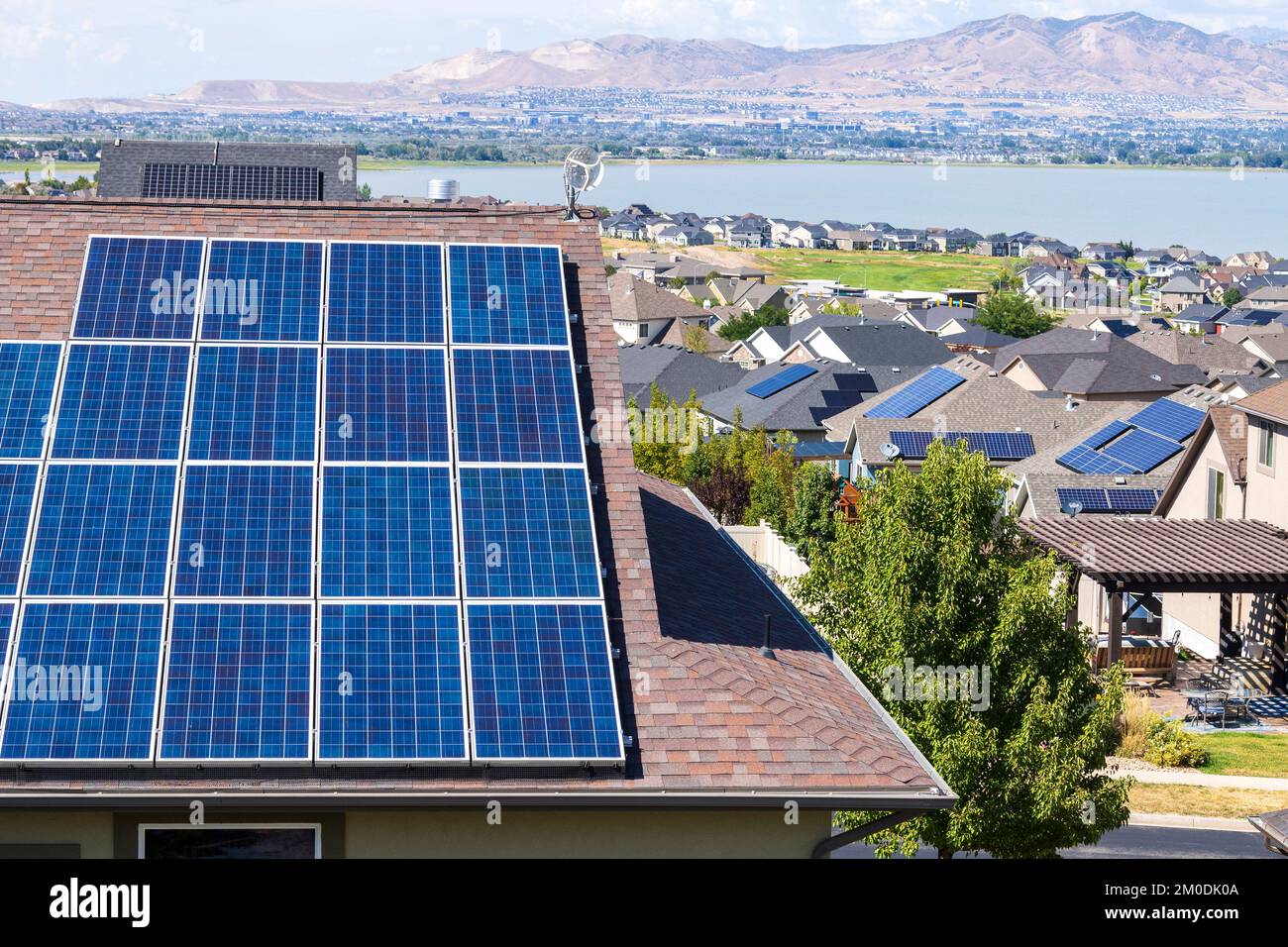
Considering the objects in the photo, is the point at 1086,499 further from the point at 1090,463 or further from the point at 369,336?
the point at 369,336

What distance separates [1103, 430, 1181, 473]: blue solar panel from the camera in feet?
175

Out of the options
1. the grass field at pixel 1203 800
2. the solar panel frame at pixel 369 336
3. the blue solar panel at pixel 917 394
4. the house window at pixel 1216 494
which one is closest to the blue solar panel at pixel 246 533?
the solar panel frame at pixel 369 336

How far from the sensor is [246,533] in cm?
1222

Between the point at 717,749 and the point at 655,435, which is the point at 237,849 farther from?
the point at 655,435

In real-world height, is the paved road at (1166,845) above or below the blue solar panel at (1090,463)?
below

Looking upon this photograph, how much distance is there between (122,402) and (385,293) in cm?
276

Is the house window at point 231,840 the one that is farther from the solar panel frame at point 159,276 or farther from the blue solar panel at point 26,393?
the solar panel frame at point 159,276

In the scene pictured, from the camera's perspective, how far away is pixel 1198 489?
43312 millimetres

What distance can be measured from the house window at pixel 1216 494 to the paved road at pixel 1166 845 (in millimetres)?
17436

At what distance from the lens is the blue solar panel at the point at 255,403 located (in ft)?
42.3

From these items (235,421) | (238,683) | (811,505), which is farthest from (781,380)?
(238,683)

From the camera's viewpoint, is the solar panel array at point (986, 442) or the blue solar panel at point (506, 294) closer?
the blue solar panel at point (506, 294)

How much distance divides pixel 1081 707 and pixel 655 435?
33.2 meters
